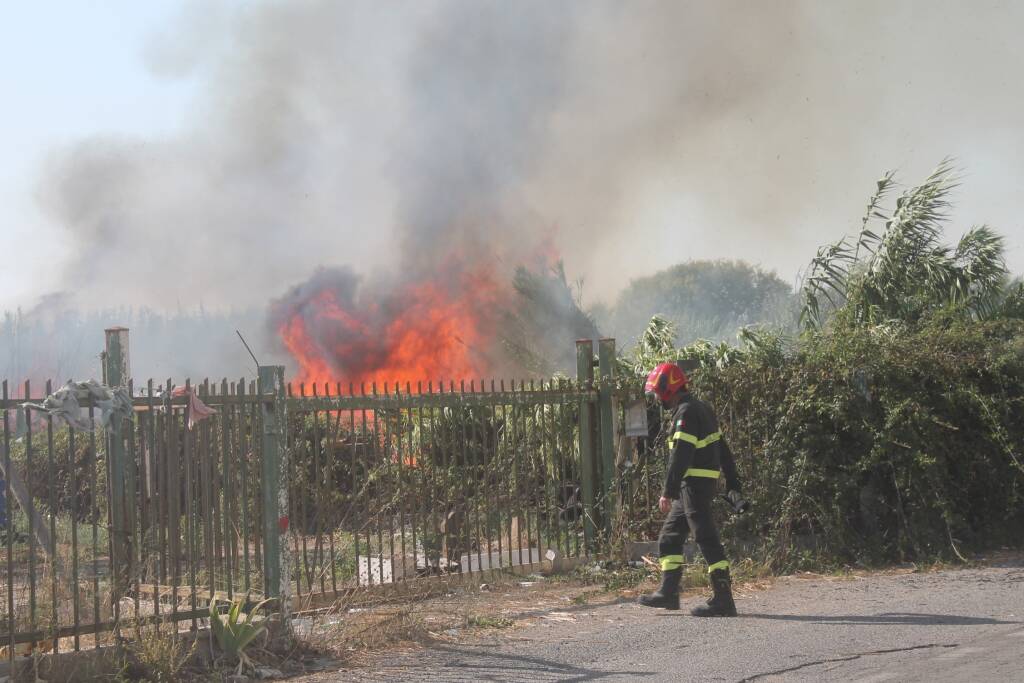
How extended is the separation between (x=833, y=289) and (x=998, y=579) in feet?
29.7

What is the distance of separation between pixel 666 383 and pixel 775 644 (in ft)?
6.95

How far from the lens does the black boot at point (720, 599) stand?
728 cm

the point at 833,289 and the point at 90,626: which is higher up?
the point at 833,289

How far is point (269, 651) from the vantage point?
6199mm

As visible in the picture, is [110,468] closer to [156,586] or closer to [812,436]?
[156,586]

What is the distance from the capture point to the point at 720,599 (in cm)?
731

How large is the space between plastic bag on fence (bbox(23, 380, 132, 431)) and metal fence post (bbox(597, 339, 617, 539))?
200 inches

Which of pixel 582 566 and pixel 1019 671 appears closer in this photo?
pixel 1019 671

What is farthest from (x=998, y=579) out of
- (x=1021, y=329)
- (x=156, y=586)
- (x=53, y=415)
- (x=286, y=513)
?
(x=53, y=415)

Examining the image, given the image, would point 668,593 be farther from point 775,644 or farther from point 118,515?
point 118,515

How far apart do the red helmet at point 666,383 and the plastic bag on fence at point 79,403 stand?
371 cm

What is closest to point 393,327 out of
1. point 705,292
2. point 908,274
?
point 908,274

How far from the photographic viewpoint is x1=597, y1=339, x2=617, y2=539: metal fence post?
32.2ft

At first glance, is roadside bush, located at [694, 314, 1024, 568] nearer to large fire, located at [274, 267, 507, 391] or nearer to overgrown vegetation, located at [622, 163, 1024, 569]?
overgrown vegetation, located at [622, 163, 1024, 569]
